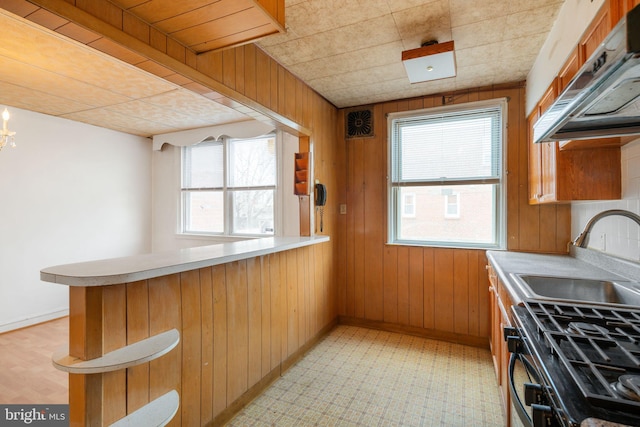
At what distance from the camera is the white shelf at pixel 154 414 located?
4.42 ft

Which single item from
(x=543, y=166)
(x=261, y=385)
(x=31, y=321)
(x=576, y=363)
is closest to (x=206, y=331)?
(x=261, y=385)

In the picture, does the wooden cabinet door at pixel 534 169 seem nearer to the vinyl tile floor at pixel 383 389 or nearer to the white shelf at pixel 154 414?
the vinyl tile floor at pixel 383 389

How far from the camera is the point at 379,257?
11.4 ft

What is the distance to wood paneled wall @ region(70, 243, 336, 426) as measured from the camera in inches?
52.7

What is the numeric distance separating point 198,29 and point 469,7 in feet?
5.15

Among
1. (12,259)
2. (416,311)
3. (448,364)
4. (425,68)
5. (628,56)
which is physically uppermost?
(425,68)

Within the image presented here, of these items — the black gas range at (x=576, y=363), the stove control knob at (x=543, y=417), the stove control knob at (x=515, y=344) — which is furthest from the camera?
the stove control knob at (x=515, y=344)

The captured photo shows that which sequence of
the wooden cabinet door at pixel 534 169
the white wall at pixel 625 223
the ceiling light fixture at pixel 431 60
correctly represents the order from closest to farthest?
1. the white wall at pixel 625 223
2. the ceiling light fixture at pixel 431 60
3. the wooden cabinet door at pixel 534 169

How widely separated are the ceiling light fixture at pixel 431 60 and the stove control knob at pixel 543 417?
2107 mm

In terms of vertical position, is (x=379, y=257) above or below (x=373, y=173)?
below

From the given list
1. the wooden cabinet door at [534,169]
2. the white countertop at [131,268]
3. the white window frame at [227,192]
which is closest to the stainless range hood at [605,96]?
the wooden cabinet door at [534,169]

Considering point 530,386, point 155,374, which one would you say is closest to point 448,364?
point 530,386

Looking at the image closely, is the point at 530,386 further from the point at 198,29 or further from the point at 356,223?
the point at 356,223

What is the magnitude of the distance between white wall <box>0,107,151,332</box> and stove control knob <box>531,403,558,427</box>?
4.88 meters
